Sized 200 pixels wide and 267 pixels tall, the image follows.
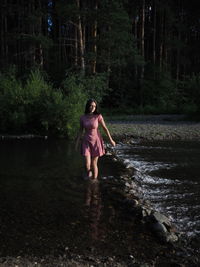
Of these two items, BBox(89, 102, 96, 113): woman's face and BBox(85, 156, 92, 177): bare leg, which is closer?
BBox(89, 102, 96, 113): woman's face

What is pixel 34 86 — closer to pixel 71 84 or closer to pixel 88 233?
pixel 71 84

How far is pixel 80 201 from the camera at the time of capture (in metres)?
7.45

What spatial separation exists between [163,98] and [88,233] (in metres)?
31.4

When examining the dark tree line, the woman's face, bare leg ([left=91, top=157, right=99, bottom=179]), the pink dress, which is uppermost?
the dark tree line

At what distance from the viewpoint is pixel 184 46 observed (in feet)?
141

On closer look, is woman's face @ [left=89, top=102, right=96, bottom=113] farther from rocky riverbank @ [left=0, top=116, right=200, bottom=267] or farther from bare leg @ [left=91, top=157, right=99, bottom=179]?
rocky riverbank @ [left=0, top=116, right=200, bottom=267]

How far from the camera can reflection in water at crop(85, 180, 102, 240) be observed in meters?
5.83

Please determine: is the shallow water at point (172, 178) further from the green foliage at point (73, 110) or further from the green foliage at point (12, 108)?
the green foliage at point (12, 108)

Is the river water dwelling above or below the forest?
below

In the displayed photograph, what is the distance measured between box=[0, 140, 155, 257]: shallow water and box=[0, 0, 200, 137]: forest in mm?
7394

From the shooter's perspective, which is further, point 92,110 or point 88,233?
point 92,110

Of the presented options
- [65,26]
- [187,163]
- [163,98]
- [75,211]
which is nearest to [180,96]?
[163,98]

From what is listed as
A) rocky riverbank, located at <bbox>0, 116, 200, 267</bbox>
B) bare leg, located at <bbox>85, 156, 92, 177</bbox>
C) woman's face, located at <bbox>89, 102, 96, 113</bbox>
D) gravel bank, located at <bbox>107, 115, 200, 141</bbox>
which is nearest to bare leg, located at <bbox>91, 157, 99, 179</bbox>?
bare leg, located at <bbox>85, 156, 92, 177</bbox>

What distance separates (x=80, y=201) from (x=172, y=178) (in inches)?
125
